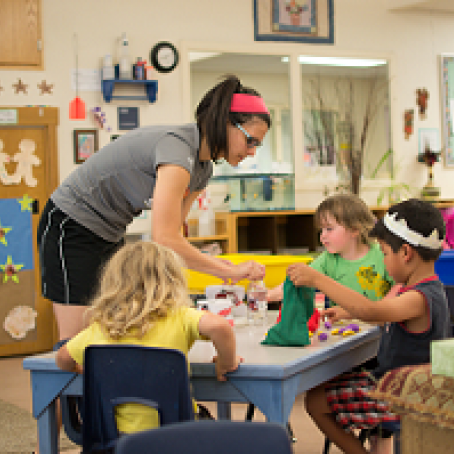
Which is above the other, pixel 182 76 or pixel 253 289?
pixel 182 76

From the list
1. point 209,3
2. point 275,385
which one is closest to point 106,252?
point 275,385

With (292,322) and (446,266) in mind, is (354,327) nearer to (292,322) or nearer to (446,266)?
(292,322)

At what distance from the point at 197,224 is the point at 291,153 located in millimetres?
1144

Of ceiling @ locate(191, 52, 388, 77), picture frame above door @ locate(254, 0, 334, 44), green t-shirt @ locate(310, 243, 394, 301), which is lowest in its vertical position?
green t-shirt @ locate(310, 243, 394, 301)

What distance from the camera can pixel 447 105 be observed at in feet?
19.8

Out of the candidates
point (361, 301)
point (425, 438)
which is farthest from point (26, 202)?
point (425, 438)

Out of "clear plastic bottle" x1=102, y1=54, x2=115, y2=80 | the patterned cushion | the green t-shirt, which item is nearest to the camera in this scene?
the patterned cushion

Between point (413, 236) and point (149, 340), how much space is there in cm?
85

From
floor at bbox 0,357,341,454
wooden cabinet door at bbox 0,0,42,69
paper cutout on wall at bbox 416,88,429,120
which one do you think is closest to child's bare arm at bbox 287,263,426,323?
floor at bbox 0,357,341,454

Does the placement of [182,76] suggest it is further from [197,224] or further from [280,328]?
[280,328]

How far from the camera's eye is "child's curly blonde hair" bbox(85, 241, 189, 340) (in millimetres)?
1466

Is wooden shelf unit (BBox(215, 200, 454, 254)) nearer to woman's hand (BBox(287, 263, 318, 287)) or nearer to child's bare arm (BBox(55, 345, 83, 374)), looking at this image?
woman's hand (BBox(287, 263, 318, 287))

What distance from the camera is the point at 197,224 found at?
5.01 metres

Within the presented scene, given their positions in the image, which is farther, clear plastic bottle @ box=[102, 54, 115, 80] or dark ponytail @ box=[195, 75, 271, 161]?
clear plastic bottle @ box=[102, 54, 115, 80]
